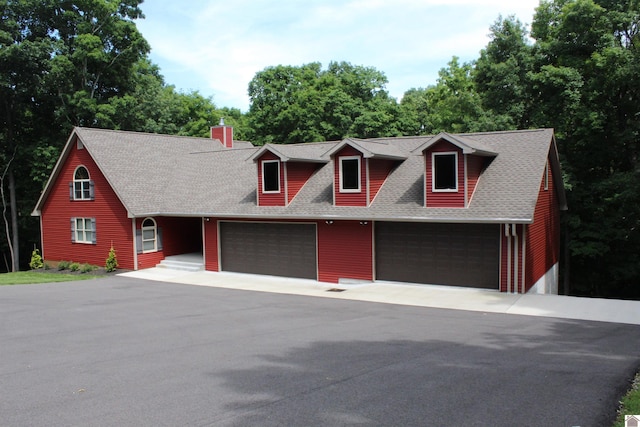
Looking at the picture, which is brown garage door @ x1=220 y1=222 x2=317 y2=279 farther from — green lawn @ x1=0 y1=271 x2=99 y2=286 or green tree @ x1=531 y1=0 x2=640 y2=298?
green tree @ x1=531 y1=0 x2=640 y2=298

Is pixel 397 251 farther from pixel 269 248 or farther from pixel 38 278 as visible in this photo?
pixel 38 278

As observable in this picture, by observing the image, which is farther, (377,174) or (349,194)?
(377,174)

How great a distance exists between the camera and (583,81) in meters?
24.8

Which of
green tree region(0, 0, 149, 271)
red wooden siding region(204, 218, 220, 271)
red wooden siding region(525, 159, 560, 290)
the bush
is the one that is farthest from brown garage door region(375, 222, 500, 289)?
green tree region(0, 0, 149, 271)

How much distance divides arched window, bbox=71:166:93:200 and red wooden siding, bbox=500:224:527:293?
18566 mm

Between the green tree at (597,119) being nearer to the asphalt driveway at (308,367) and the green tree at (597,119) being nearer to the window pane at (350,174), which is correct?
the window pane at (350,174)

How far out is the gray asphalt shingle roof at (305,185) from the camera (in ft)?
55.8

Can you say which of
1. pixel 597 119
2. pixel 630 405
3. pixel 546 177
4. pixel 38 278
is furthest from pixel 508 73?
pixel 38 278

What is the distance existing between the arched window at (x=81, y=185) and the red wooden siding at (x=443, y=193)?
16.0 meters

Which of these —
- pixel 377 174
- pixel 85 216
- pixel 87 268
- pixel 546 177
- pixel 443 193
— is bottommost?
pixel 87 268

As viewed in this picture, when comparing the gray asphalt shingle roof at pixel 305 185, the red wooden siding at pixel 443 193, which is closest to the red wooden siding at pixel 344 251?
the gray asphalt shingle roof at pixel 305 185

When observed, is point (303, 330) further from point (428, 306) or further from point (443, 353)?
point (428, 306)

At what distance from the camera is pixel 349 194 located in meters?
19.3

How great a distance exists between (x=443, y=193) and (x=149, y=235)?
13.8 m
